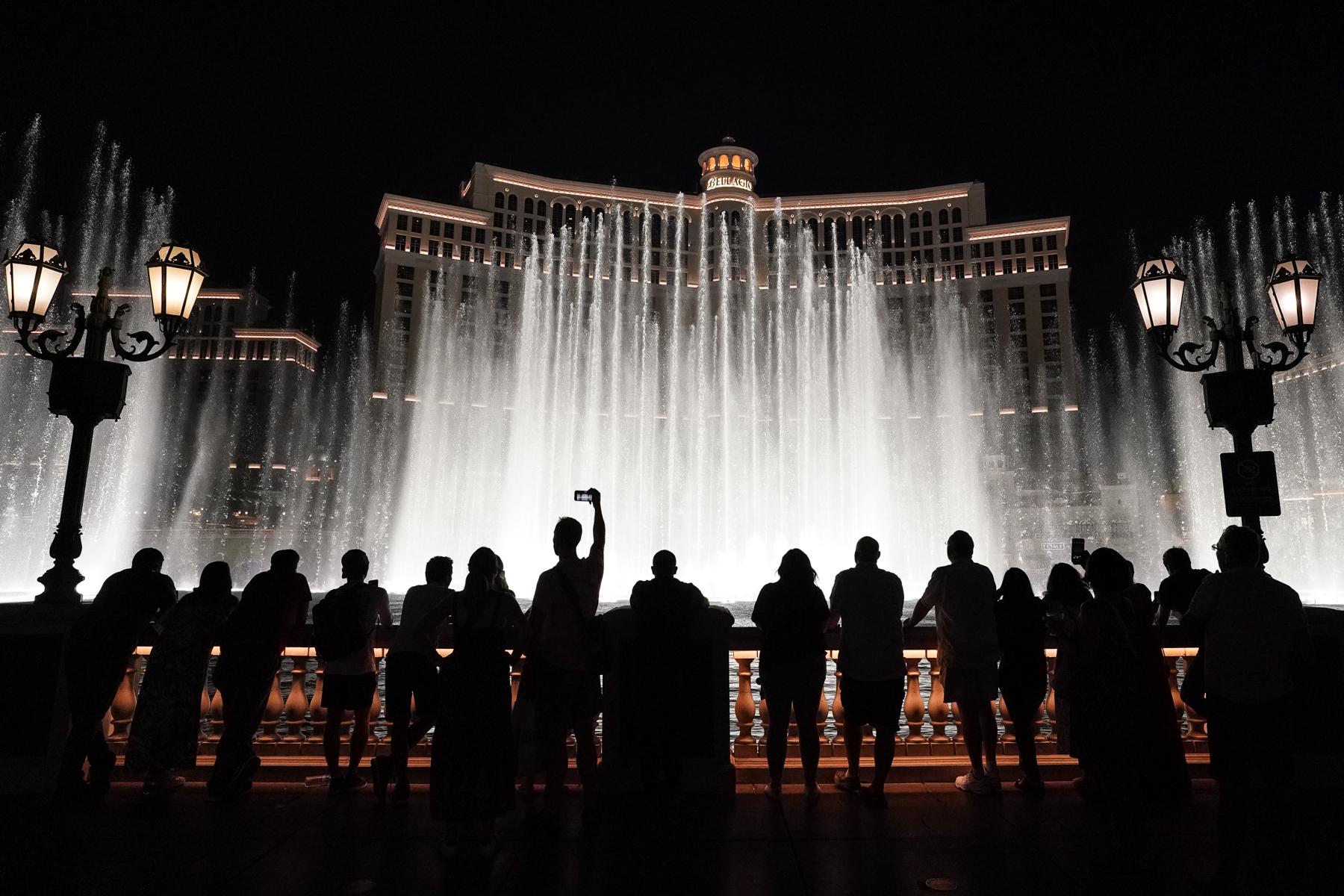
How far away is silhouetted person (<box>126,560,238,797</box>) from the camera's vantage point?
516cm

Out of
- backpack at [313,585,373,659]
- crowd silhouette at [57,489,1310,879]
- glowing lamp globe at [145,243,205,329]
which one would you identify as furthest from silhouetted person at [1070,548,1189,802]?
glowing lamp globe at [145,243,205,329]

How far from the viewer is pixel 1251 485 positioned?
7168 millimetres

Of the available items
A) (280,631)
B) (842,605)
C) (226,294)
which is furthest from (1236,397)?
(226,294)

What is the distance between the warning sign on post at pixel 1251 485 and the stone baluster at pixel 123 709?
948 cm

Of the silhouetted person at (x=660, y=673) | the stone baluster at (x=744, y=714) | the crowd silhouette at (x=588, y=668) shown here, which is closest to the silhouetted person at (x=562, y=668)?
the crowd silhouette at (x=588, y=668)

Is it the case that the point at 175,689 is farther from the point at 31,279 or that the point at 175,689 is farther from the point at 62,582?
the point at 31,279

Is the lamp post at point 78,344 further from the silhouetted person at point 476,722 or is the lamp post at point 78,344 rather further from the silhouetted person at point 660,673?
the silhouetted person at point 660,673

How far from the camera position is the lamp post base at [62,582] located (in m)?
6.23

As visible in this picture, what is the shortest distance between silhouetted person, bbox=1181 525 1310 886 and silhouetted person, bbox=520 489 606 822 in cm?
347

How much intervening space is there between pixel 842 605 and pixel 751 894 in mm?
2122

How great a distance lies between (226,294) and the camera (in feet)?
280

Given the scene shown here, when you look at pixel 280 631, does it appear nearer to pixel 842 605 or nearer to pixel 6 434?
pixel 842 605

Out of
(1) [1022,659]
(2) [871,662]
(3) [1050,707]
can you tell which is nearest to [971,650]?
(1) [1022,659]

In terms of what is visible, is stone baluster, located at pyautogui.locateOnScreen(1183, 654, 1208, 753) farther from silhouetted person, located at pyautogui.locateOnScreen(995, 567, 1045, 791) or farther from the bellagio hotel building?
the bellagio hotel building
